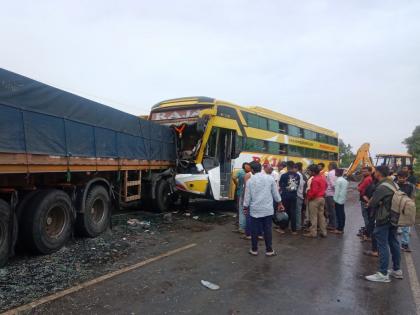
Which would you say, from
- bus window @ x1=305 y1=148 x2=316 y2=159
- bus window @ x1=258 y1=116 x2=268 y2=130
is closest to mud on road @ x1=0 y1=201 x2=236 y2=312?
bus window @ x1=258 y1=116 x2=268 y2=130

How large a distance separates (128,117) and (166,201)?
10.9ft

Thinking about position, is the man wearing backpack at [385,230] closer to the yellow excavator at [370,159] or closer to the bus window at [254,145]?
the bus window at [254,145]

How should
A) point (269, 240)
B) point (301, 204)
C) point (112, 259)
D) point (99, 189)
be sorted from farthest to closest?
1. point (301, 204)
2. point (99, 189)
3. point (269, 240)
4. point (112, 259)

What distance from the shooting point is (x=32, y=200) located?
556 cm

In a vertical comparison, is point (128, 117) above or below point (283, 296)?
above

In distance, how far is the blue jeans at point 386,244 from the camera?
4.88m

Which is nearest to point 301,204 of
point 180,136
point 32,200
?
point 180,136

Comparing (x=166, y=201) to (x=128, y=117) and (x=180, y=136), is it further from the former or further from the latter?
(x=128, y=117)

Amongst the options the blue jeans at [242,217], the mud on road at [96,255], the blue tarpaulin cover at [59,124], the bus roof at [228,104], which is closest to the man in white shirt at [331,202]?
the blue jeans at [242,217]

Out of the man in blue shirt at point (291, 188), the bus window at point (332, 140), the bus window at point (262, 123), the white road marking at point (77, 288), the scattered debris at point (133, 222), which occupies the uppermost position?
the bus window at point (262, 123)

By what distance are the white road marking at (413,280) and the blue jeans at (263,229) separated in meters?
2.18

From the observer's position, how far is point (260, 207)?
605 centimetres

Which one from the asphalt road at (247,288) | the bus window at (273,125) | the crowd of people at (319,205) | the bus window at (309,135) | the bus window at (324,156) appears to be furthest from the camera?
the bus window at (324,156)

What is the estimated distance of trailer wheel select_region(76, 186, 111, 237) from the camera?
6691 mm
